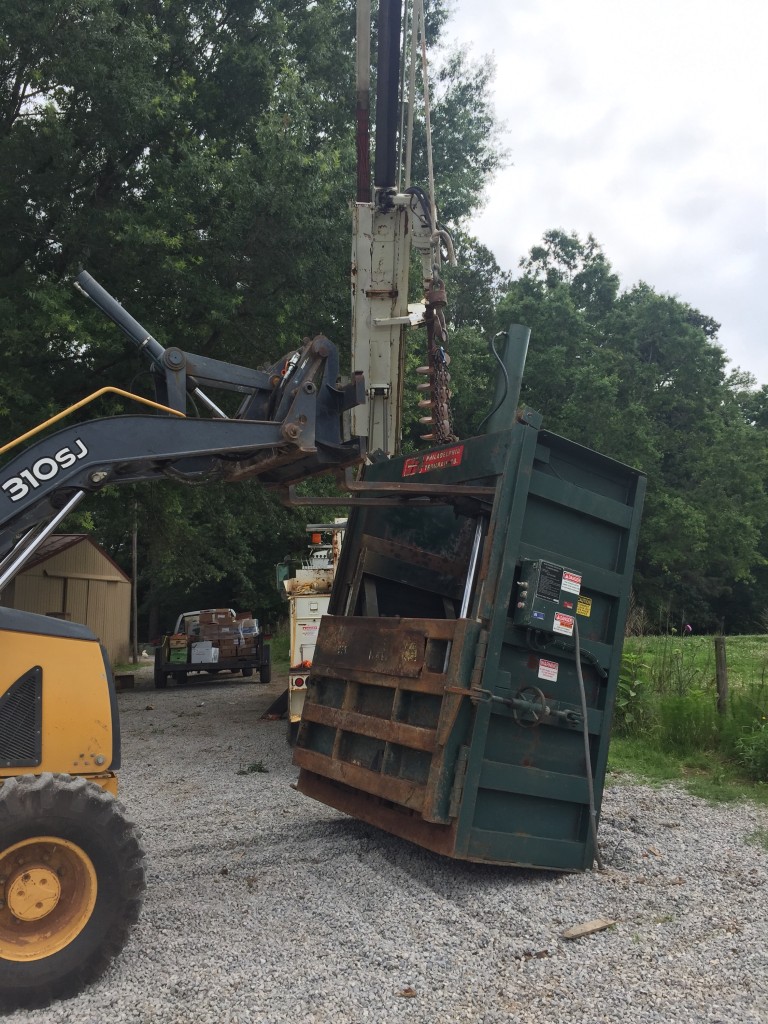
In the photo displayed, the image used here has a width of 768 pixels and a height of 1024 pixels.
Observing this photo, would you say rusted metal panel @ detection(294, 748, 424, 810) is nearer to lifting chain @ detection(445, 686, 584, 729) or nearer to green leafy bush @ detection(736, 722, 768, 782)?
lifting chain @ detection(445, 686, 584, 729)

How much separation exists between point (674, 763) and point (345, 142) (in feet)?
37.2

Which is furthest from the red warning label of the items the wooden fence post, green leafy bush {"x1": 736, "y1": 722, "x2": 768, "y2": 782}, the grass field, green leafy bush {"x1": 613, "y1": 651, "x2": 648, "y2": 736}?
the wooden fence post

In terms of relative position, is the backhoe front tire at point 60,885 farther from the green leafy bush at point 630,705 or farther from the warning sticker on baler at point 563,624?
the green leafy bush at point 630,705

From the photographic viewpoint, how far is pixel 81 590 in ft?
84.1

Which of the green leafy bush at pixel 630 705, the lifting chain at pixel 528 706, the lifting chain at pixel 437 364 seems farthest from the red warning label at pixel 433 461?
the green leafy bush at pixel 630 705

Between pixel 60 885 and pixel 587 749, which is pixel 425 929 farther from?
pixel 60 885

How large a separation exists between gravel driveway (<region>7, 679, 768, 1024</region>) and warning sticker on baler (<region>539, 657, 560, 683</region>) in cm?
115

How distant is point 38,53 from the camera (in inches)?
457

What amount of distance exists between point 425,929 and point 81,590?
907 inches

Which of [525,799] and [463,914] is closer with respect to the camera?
[463,914]

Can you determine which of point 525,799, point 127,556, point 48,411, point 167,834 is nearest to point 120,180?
point 48,411

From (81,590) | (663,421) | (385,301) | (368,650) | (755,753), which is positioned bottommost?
(81,590)

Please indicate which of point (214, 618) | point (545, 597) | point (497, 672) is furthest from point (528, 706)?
point (214, 618)

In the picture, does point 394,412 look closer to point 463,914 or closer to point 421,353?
point 463,914
